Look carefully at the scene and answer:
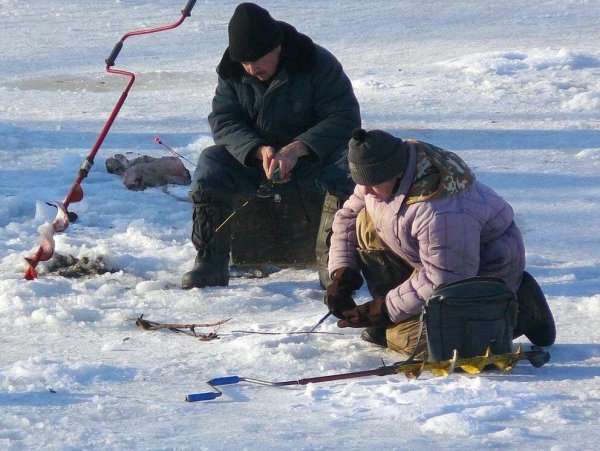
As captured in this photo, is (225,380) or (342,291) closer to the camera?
(225,380)

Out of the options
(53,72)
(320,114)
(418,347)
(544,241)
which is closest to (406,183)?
(418,347)

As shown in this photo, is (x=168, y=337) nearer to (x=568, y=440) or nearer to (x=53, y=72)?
(x=568, y=440)

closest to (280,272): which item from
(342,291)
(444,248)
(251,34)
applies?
(251,34)

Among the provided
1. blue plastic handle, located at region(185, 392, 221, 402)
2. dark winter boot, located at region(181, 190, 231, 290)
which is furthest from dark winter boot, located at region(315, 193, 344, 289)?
blue plastic handle, located at region(185, 392, 221, 402)

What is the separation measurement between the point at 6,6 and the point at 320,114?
9.53 meters

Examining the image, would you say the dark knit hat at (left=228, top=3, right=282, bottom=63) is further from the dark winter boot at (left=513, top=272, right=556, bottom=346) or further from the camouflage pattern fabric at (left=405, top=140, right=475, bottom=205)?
the dark winter boot at (left=513, top=272, right=556, bottom=346)

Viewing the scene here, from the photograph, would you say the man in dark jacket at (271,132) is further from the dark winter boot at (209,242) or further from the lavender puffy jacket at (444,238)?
the lavender puffy jacket at (444,238)

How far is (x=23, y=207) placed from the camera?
254 inches

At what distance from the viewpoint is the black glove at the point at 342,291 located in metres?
4.18

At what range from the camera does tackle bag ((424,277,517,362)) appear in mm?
3855

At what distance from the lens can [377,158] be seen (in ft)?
12.7

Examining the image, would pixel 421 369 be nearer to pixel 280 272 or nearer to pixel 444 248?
pixel 444 248

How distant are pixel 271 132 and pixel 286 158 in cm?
29

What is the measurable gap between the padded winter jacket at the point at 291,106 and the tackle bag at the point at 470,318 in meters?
1.43
